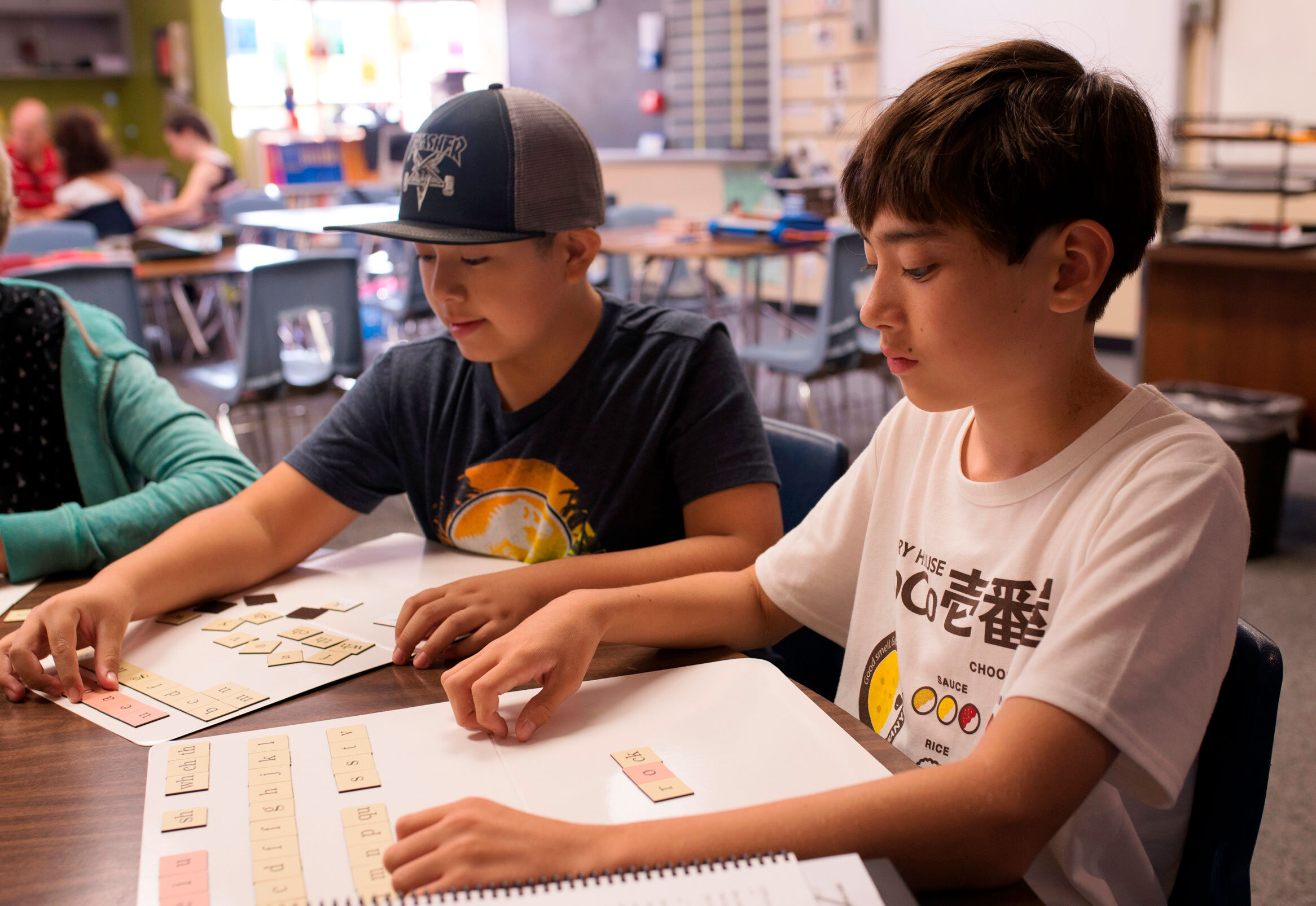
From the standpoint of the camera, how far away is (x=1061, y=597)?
0.76 m

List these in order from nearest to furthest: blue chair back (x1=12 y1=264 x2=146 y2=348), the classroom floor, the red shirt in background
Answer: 1. the classroom floor
2. blue chair back (x1=12 y1=264 x2=146 y2=348)
3. the red shirt in background

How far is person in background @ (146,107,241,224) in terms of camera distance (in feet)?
21.4

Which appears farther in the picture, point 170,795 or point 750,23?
point 750,23

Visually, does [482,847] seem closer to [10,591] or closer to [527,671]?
[527,671]

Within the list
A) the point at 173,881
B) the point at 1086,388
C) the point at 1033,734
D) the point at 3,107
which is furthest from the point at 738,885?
the point at 3,107

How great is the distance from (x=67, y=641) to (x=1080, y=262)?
874 mm

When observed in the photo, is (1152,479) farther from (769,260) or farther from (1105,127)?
(769,260)

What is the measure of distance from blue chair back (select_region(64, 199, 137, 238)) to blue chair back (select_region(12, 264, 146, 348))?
106 inches

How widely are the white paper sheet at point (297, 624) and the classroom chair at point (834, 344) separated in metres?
2.49

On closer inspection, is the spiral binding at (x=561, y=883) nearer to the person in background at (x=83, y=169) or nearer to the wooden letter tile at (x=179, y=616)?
the wooden letter tile at (x=179, y=616)

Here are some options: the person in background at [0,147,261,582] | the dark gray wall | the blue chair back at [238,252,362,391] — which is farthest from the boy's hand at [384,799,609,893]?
the dark gray wall

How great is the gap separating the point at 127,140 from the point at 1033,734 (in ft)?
35.7

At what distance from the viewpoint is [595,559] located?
1074 mm

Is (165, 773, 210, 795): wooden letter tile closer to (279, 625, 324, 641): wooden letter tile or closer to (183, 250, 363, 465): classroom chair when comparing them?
(279, 625, 324, 641): wooden letter tile
